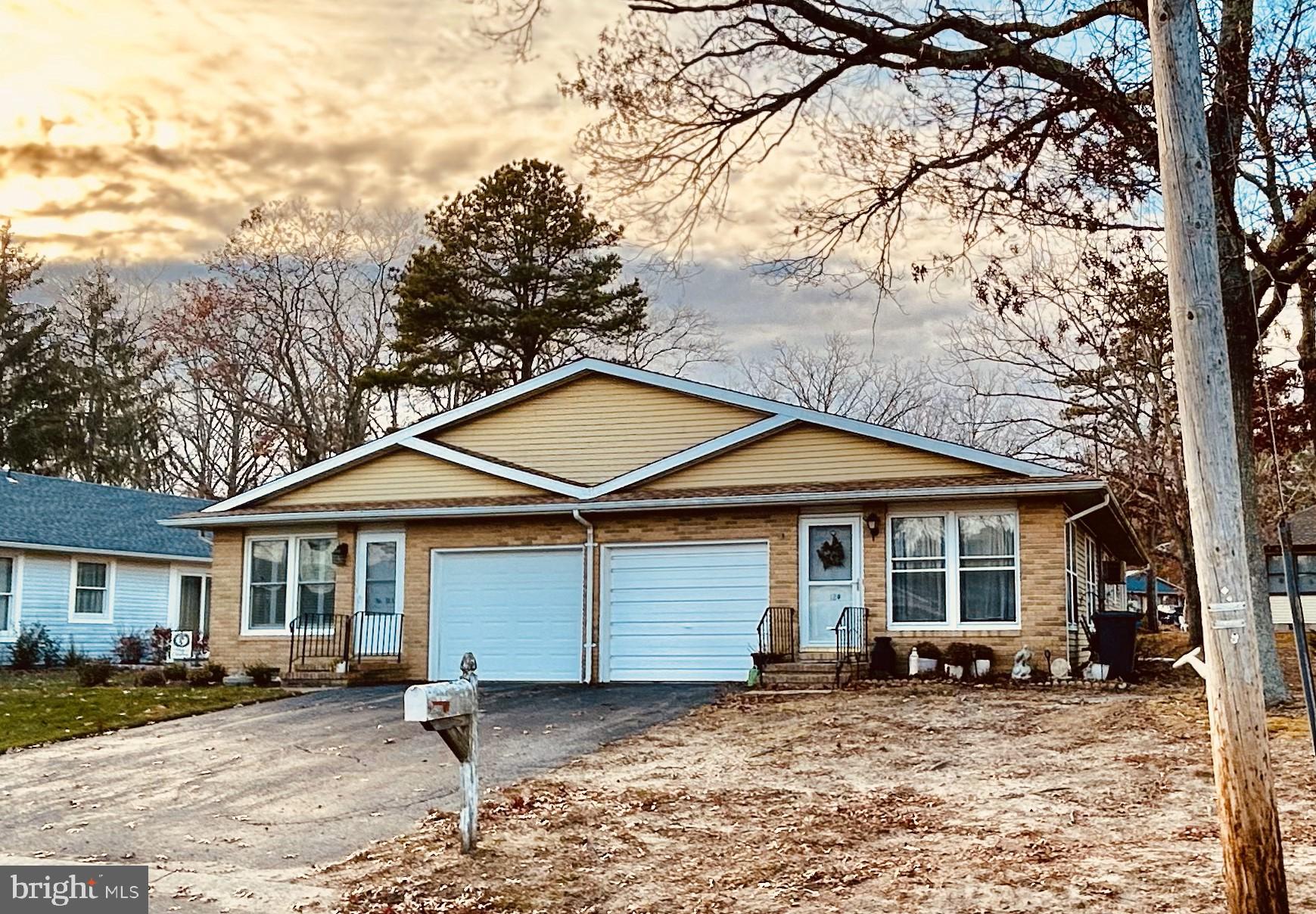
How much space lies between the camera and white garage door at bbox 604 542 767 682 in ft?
60.9

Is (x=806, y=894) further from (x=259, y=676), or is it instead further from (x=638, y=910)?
(x=259, y=676)

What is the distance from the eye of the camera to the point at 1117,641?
1745cm

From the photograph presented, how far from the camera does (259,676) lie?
1920 centimetres

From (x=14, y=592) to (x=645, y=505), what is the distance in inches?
609

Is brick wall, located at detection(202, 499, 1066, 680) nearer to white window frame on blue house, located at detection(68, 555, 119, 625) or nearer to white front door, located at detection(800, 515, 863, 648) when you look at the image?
white front door, located at detection(800, 515, 863, 648)

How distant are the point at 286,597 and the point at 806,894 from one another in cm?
1558

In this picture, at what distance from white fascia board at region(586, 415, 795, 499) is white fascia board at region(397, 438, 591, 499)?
375 mm

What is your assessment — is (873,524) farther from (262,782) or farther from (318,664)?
(262,782)

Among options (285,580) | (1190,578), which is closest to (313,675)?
(285,580)

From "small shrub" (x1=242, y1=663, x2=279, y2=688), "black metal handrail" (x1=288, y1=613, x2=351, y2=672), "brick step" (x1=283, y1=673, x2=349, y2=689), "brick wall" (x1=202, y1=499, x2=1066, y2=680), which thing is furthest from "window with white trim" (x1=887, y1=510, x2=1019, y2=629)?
"small shrub" (x1=242, y1=663, x2=279, y2=688)

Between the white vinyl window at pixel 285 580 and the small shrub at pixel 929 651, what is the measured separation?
9.47 m

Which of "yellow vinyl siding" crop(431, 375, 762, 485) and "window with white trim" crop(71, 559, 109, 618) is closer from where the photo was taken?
"yellow vinyl siding" crop(431, 375, 762, 485)

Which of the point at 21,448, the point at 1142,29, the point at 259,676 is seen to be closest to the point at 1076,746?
the point at 1142,29

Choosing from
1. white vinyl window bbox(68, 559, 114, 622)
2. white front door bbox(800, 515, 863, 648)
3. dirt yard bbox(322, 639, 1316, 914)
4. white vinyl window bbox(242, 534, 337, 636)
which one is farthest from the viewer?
white vinyl window bbox(68, 559, 114, 622)
